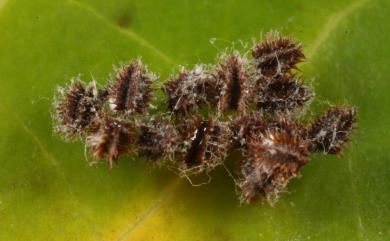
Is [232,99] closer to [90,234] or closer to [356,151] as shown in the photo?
[356,151]

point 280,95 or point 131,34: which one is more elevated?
point 131,34

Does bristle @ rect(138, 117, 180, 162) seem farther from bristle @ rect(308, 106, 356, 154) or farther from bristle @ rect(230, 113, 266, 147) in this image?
bristle @ rect(308, 106, 356, 154)

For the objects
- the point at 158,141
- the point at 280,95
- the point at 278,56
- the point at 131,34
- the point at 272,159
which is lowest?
the point at 272,159

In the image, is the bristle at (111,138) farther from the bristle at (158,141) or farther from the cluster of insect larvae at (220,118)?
the bristle at (158,141)

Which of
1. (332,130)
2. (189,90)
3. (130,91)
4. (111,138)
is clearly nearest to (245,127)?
(189,90)

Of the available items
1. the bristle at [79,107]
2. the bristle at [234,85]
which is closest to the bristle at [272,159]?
the bristle at [234,85]

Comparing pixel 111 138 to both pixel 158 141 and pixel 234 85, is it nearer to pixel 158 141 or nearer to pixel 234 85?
pixel 158 141

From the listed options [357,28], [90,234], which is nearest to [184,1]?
[357,28]
